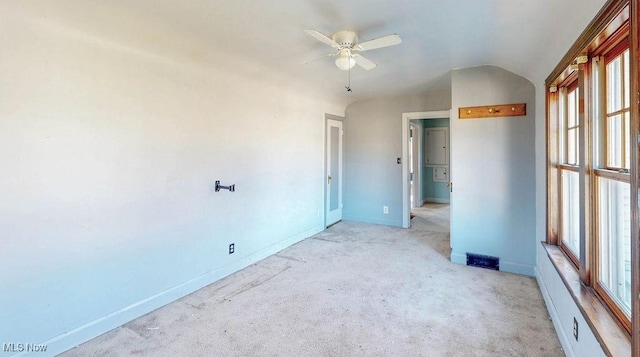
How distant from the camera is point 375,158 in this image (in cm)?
551

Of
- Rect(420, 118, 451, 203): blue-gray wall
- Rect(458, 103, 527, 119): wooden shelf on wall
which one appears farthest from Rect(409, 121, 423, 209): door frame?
Rect(458, 103, 527, 119): wooden shelf on wall

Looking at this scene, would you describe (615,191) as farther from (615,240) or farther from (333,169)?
(333,169)

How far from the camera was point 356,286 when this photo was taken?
9.77 feet

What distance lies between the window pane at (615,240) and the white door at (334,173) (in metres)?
3.83

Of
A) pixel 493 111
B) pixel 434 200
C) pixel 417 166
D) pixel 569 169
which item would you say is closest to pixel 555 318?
pixel 569 169

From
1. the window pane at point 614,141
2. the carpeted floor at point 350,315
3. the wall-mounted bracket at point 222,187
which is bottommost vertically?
the carpeted floor at point 350,315

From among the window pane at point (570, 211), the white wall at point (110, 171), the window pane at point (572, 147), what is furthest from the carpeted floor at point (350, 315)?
the window pane at point (572, 147)

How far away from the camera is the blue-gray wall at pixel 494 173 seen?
3229 millimetres

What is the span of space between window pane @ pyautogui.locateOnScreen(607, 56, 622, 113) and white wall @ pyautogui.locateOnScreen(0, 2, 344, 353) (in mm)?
2774

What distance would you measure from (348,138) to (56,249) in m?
4.56

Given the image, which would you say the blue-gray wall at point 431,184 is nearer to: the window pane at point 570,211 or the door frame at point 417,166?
the door frame at point 417,166

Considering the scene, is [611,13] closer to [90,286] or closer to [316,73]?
[316,73]

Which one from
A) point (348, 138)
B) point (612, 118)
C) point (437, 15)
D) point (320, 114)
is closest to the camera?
point (612, 118)

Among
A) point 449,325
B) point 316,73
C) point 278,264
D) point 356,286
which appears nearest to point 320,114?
point 316,73
